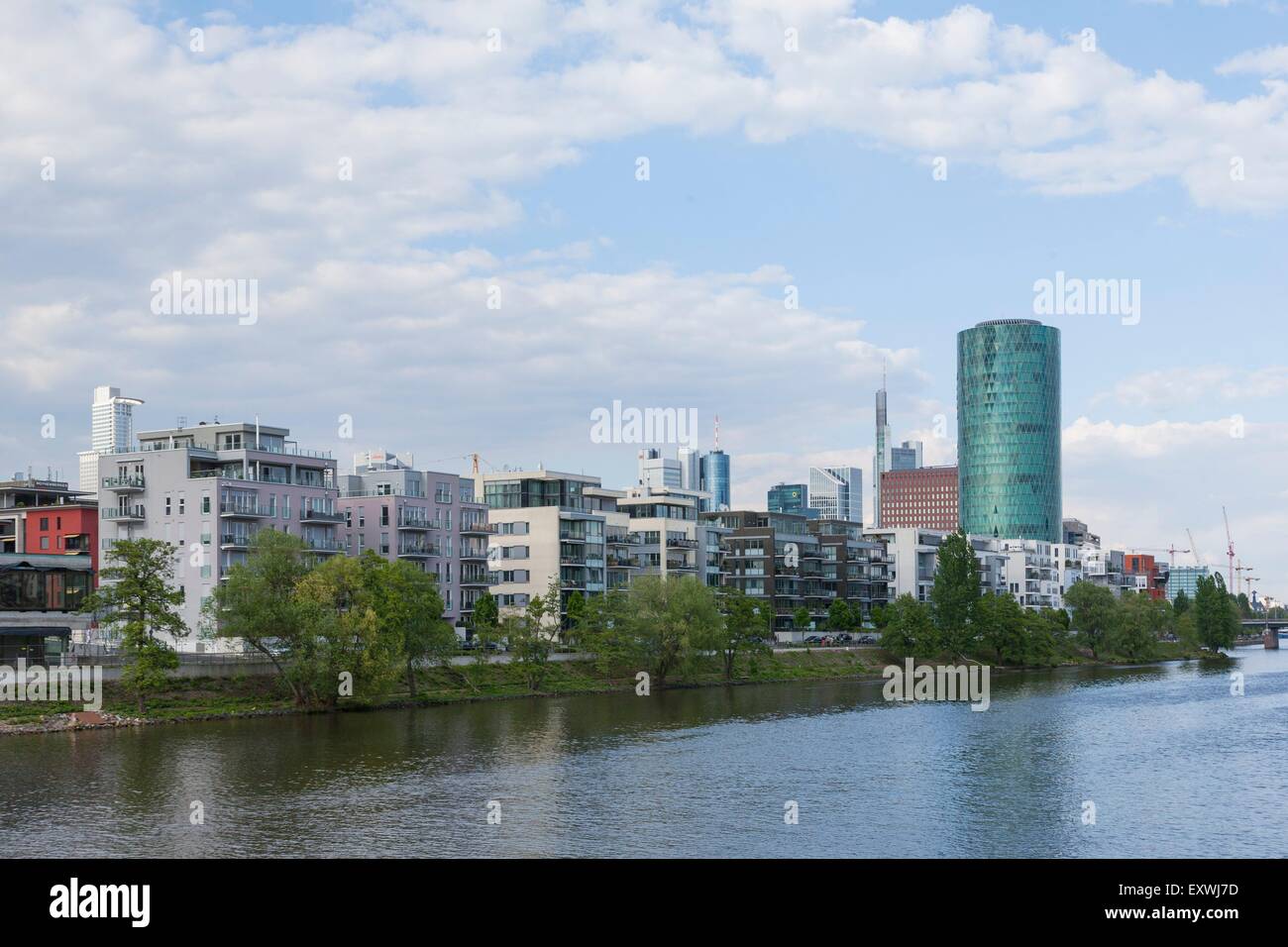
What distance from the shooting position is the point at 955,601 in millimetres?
176250

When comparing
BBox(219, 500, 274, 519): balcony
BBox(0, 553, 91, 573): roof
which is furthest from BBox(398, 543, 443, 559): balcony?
BBox(0, 553, 91, 573): roof

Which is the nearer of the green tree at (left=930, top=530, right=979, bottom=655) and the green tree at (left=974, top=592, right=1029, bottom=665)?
the green tree at (left=930, top=530, right=979, bottom=655)

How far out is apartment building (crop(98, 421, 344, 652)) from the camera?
13062cm

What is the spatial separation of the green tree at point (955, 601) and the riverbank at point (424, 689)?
711 centimetres

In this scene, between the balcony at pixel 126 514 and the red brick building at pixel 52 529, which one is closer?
the balcony at pixel 126 514

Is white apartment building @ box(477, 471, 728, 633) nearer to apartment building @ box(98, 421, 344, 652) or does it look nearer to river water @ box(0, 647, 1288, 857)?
apartment building @ box(98, 421, 344, 652)

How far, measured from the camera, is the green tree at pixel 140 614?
9888 cm

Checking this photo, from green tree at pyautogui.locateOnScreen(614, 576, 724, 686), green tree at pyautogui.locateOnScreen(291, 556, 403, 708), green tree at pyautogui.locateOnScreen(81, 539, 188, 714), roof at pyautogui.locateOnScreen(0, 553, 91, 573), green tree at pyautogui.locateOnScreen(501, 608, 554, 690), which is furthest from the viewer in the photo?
green tree at pyautogui.locateOnScreen(614, 576, 724, 686)

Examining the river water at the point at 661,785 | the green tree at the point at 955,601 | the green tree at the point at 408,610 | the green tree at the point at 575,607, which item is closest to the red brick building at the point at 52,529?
the green tree at the point at 408,610

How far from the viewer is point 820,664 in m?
170

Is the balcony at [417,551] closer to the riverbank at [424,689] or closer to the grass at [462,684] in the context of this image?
the grass at [462,684]

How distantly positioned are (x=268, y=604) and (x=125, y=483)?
36.7 metres

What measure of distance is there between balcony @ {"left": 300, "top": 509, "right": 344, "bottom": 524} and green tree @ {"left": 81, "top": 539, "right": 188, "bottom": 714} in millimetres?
37639
